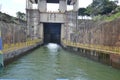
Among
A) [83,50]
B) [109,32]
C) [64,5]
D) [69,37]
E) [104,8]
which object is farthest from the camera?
[104,8]

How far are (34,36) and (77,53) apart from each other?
20.6 metres

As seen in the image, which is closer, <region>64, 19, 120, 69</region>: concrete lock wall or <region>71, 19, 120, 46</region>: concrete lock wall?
<region>64, 19, 120, 69</region>: concrete lock wall

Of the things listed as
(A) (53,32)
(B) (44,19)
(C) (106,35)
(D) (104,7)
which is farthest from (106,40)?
(A) (53,32)

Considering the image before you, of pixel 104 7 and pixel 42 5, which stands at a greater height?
pixel 104 7

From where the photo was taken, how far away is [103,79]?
47.5ft

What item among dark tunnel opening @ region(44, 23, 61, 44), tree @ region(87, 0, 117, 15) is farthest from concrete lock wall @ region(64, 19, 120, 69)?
dark tunnel opening @ region(44, 23, 61, 44)

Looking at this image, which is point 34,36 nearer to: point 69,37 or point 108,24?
point 69,37

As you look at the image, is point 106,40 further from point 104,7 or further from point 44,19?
point 104,7

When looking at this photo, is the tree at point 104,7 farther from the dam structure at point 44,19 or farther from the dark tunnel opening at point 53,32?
the dam structure at point 44,19

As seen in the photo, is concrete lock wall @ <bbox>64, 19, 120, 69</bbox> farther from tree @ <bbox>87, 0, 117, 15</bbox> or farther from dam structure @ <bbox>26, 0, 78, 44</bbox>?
tree @ <bbox>87, 0, 117, 15</bbox>

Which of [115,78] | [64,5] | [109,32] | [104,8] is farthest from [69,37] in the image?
[115,78]

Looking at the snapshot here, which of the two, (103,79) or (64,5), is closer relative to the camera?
(103,79)

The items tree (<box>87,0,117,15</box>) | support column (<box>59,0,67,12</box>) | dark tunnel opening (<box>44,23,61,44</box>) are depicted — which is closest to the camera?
support column (<box>59,0,67,12</box>)

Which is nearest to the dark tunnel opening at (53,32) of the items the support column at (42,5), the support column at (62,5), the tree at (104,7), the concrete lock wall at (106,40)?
the tree at (104,7)
